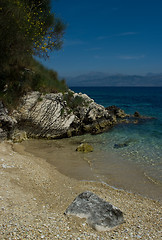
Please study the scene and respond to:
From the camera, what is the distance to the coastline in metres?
5.43

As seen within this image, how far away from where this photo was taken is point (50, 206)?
7.09 metres

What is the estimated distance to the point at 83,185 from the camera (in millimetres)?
9469

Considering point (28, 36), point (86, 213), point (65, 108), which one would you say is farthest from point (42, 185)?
point (28, 36)

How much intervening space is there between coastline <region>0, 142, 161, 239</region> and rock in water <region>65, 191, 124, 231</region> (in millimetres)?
183

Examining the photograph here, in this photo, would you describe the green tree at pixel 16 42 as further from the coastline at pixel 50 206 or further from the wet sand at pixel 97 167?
the coastline at pixel 50 206

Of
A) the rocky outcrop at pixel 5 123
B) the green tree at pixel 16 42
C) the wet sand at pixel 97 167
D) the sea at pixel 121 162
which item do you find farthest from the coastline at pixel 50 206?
the green tree at pixel 16 42

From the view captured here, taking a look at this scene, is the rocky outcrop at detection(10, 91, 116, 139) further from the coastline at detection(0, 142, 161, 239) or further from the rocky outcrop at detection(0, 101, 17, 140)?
the coastline at detection(0, 142, 161, 239)

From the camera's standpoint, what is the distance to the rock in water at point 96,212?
235 inches

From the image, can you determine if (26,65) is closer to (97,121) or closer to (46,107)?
(46,107)

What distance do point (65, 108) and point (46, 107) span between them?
246 centimetres

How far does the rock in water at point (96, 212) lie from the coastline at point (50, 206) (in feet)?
0.60

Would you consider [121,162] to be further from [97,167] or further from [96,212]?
[96,212]

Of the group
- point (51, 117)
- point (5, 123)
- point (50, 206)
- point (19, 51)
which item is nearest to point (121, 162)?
point (50, 206)

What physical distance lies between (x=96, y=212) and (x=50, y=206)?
5.87ft
